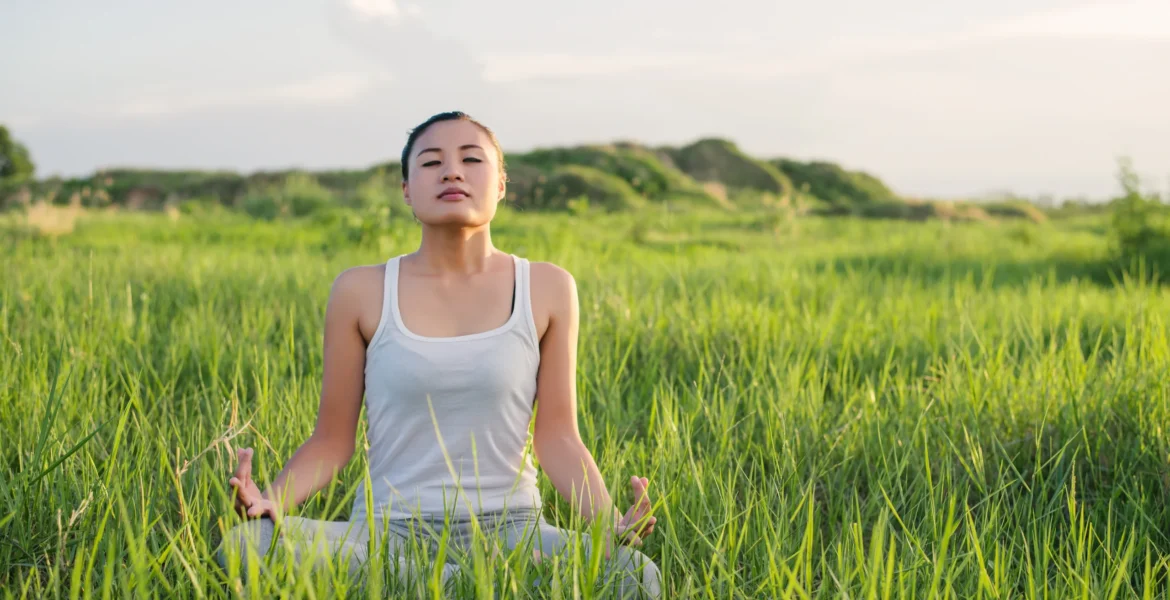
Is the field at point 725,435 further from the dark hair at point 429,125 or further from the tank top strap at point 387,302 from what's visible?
the dark hair at point 429,125

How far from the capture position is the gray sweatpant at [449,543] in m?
1.53

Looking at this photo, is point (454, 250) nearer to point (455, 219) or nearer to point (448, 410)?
point (455, 219)

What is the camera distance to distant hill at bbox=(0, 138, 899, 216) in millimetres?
16578

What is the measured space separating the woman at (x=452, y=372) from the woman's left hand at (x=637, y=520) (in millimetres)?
61

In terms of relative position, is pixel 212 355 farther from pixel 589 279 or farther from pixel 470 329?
pixel 589 279

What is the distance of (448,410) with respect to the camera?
5.96 feet

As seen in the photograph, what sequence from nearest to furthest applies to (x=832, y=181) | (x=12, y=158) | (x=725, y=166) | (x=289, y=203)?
(x=289, y=203)
(x=725, y=166)
(x=832, y=181)
(x=12, y=158)

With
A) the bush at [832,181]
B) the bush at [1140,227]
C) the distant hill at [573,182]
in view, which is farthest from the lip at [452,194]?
the bush at [832,181]

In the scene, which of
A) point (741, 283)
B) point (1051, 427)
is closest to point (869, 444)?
point (1051, 427)

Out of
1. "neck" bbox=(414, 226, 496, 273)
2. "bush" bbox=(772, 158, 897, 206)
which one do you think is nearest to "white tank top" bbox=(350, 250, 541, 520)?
"neck" bbox=(414, 226, 496, 273)

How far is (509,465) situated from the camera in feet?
6.08

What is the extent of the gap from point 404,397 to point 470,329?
0.64 feet

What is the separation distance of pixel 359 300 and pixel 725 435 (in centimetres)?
104

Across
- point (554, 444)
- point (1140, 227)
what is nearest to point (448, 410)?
point (554, 444)
